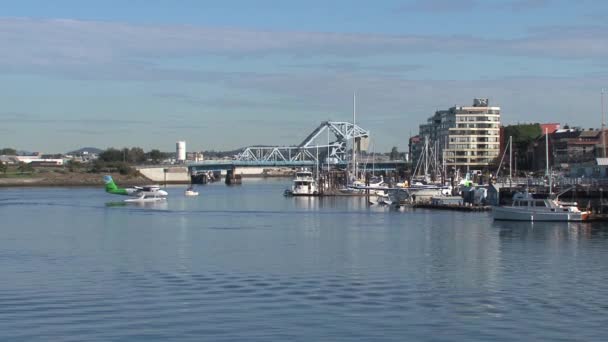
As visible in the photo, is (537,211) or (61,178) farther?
(61,178)

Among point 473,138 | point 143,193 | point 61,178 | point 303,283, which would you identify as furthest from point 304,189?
point 303,283

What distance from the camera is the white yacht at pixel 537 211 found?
55.4m

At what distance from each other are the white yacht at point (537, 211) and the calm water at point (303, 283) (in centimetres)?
352

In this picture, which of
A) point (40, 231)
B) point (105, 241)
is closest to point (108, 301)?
point (105, 241)

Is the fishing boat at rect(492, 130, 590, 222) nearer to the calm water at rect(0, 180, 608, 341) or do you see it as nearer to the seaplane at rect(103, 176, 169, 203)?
the calm water at rect(0, 180, 608, 341)

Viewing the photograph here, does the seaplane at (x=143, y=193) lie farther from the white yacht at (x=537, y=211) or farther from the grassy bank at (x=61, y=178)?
the grassy bank at (x=61, y=178)

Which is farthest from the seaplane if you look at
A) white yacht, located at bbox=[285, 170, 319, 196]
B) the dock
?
the dock

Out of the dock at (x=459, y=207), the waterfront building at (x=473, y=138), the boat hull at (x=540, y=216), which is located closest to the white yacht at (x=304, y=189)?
the dock at (x=459, y=207)

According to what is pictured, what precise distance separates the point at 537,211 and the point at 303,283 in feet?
102

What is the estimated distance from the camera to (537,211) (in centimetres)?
5591

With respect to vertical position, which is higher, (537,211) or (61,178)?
(61,178)

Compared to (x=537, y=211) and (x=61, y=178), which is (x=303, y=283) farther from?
(x=61, y=178)

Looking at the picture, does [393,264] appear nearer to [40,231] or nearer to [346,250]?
[346,250]

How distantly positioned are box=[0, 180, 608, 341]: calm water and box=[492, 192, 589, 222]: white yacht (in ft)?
11.5
